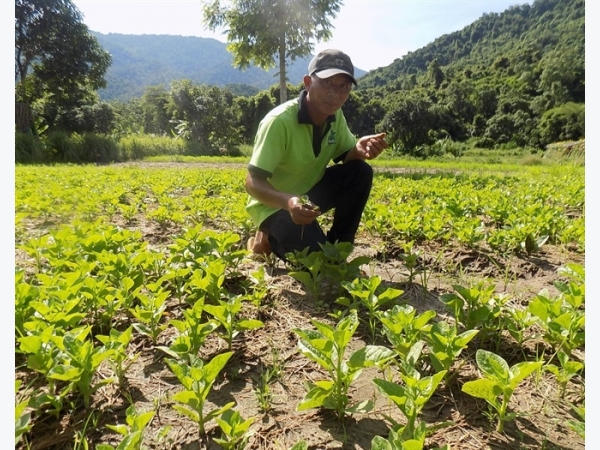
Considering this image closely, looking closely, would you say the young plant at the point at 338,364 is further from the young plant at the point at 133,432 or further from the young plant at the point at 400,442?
the young plant at the point at 133,432

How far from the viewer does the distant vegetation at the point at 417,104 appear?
2461cm

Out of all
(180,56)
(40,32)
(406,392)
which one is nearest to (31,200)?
(406,392)

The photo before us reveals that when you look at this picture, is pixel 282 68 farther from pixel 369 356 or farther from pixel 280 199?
pixel 369 356

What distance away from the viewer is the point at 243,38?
1412 cm

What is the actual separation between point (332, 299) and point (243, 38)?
14.2 meters

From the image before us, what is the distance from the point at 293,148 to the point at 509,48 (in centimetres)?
8797

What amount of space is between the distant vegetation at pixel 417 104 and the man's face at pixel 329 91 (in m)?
15.0

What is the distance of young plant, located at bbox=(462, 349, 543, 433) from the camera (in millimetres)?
1113

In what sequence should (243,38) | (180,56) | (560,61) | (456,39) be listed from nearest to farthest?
(243,38) < (560,61) < (456,39) < (180,56)

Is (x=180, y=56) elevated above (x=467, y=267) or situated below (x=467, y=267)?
above

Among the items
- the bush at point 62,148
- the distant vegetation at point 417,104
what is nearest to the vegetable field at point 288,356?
the distant vegetation at point 417,104

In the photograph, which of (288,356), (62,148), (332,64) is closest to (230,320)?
(288,356)

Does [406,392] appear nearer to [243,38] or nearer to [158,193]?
[158,193]

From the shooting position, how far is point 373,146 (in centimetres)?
274
